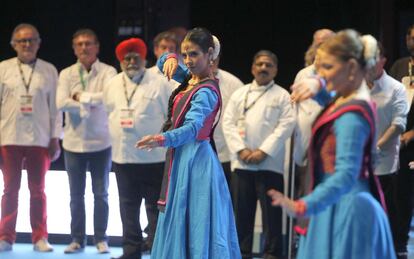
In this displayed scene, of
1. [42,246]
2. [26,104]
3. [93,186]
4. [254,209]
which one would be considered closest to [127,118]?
[93,186]

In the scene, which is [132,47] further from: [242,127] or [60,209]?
[60,209]

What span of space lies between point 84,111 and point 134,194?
0.75m

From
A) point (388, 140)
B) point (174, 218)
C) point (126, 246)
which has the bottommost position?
point (126, 246)

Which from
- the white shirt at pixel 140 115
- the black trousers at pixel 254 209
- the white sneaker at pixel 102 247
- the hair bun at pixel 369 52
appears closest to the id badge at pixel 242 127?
the black trousers at pixel 254 209

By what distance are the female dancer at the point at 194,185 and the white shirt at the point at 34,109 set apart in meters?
2.22

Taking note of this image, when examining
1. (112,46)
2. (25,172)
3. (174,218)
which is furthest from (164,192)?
(112,46)

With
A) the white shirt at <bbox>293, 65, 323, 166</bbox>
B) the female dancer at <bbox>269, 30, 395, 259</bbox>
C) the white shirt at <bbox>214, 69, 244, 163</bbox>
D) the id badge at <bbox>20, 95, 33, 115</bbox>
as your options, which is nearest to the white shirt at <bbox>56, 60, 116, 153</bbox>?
the id badge at <bbox>20, 95, 33, 115</bbox>

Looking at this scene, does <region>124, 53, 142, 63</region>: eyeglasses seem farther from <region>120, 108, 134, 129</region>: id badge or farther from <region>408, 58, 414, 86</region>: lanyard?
<region>408, 58, 414, 86</region>: lanyard

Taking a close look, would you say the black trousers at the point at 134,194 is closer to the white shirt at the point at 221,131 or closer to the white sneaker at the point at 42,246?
the white shirt at the point at 221,131

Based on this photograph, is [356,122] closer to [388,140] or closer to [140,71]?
[388,140]

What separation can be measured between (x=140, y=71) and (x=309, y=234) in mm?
3276

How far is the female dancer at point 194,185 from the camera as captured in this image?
469cm

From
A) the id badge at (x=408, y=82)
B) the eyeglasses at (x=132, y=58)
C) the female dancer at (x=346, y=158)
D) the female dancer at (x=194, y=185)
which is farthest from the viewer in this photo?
the eyeglasses at (x=132, y=58)

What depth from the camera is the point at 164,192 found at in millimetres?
4816
